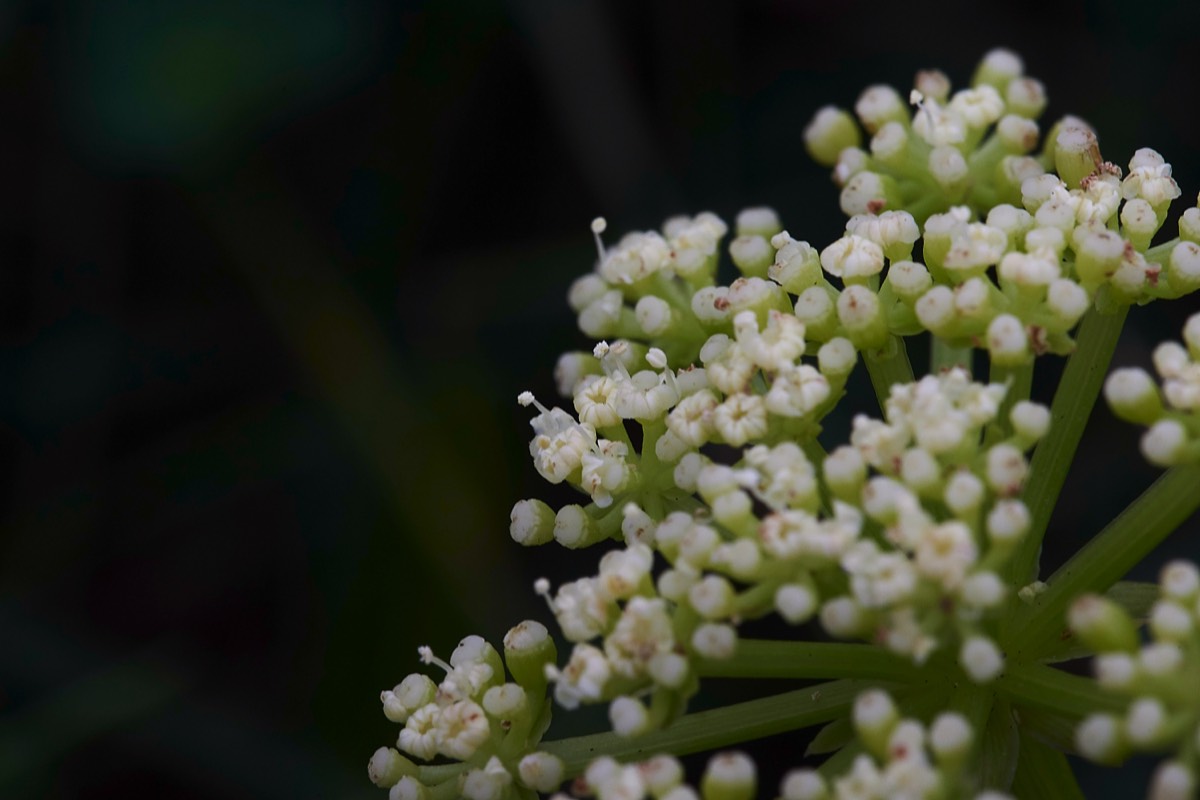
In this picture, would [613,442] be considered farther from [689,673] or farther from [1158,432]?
[1158,432]

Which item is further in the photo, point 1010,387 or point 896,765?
point 1010,387

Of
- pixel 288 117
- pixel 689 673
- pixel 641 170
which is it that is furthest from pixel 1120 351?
pixel 288 117

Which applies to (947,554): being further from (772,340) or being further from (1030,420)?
(772,340)

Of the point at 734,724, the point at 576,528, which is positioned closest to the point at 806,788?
the point at 734,724

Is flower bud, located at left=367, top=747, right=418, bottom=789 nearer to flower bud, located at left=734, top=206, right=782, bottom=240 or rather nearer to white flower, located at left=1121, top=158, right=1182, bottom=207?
flower bud, located at left=734, top=206, right=782, bottom=240

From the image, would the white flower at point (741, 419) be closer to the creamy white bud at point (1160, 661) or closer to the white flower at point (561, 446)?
the white flower at point (561, 446)

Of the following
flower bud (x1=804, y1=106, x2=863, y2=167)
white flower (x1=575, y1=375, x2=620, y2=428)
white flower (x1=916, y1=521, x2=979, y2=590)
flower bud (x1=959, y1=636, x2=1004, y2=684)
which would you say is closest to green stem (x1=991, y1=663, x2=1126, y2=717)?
flower bud (x1=959, y1=636, x2=1004, y2=684)

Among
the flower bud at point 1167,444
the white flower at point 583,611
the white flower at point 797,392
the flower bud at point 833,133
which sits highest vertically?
the flower bud at point 833,133

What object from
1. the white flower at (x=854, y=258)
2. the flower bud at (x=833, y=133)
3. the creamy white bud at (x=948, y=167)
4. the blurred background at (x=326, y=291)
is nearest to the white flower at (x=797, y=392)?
the white flower at (x=854, y=258)
